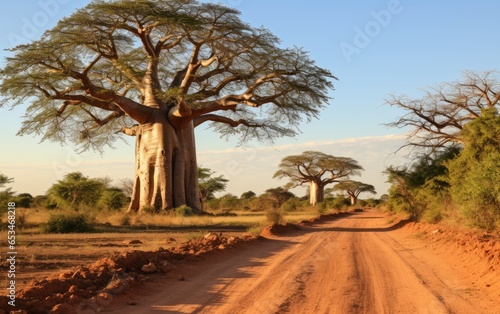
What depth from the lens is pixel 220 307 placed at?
17.1ft

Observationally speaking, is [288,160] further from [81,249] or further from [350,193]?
[81,249]

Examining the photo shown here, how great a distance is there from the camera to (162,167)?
22656 millimetres

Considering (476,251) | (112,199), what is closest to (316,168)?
(112,199)

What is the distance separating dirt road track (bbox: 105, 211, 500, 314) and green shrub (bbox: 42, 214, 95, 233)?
743 cm

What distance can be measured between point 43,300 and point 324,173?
49496 millimetres

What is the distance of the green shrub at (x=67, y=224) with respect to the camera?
15469 mm

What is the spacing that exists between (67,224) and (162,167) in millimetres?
7324

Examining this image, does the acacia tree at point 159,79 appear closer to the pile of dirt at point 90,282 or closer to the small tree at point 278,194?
the pile of dirt at point 90,282

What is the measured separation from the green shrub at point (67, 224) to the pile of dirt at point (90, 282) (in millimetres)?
7743

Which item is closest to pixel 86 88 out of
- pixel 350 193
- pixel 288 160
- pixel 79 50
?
pixel 79 50

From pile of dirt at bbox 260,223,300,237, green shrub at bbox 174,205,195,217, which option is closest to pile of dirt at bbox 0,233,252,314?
pile of dirt at bbox 260,223,300,237

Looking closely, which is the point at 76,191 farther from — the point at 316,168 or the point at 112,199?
the point at 316,168

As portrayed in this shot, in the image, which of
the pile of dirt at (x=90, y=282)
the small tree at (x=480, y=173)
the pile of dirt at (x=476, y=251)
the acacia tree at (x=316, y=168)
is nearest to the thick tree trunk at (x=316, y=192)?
the acacia tree at (x=316, y=168)

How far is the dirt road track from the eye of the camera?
5.28 meters
